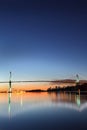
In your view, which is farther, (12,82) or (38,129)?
(12,82)

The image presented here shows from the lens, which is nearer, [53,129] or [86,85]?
[53,129]

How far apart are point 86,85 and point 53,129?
246 feet

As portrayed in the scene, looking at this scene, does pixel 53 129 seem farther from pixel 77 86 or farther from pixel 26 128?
pixel 77 86

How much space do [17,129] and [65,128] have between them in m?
1.73

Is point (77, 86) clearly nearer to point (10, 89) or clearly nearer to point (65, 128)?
point (10, 89)

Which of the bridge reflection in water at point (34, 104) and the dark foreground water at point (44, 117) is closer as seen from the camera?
the dark foreground water at point (44, 117)

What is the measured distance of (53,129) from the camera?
39.2ft

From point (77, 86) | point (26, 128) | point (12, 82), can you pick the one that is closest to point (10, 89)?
point (12, 82)

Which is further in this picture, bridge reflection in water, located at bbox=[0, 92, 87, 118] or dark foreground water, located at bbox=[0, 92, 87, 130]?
bridge reflection in water, located at bbox=[0, 92, 87, 118]

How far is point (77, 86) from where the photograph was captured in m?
87.5

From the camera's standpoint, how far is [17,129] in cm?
1208

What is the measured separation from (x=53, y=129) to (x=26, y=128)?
1.04 m

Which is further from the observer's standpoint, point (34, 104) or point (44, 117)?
point (34, 104)

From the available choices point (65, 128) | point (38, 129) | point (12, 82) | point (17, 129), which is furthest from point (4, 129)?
point (12, 82)
